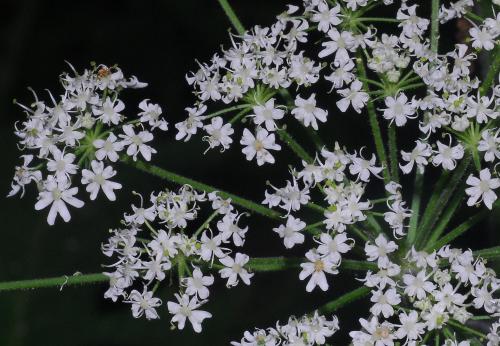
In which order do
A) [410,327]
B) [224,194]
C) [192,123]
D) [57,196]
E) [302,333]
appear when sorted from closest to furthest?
[410,327]
[302,333]
[224,194]
[57,196]
[192,123]

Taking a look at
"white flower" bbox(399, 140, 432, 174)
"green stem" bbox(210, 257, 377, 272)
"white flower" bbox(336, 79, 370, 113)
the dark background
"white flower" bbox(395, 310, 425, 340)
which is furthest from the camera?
the dark background

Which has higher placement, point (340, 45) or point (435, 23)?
point (340, 45)

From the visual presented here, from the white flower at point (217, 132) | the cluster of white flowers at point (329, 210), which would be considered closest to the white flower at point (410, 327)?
the cluster of white flowers at point (329, 210)

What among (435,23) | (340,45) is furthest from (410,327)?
(435,23)

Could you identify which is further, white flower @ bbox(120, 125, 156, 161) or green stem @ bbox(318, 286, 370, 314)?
white flower @ bbox(120, 125, 156, 161)

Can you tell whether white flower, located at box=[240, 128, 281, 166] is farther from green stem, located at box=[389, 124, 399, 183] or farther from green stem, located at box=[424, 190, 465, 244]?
green stem, located at box=[424, 190, 465, 244]

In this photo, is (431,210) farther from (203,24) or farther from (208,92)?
(203,24)

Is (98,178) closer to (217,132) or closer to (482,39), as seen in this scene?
(217,132)

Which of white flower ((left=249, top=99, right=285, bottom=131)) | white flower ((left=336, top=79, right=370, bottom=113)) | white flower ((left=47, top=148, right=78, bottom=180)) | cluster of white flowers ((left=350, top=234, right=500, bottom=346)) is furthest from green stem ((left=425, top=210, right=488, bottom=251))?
white flower ((left=47, top=148, right=78, bottom=180))
